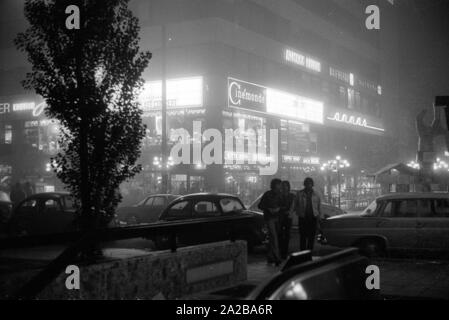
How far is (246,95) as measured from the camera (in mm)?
36719

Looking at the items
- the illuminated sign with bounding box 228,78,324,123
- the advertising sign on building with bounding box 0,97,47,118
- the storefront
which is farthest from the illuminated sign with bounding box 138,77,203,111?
the advertising sign on building with bounding box 0,97,47,118

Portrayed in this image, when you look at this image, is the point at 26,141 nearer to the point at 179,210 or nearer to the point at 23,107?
the point at 23,107

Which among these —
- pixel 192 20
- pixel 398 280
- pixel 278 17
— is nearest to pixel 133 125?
pixel 398 280

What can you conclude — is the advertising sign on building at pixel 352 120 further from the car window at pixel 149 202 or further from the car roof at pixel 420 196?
the car roof at pixel 420 196

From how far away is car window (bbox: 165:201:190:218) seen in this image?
1506 cm

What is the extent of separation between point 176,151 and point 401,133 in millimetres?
45038

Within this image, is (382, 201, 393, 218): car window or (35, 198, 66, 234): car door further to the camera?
(35, 198, 66, 234): car door

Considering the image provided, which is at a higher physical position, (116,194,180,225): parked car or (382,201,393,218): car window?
(382,201,393,218): car window

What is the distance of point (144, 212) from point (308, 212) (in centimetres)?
949

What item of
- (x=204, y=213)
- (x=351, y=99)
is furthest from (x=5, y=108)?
(x=204, y=213)

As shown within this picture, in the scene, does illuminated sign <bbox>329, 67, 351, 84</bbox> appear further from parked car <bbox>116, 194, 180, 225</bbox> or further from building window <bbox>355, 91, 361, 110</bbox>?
parked car <bbox>116, 194, 180, 225</bbox>

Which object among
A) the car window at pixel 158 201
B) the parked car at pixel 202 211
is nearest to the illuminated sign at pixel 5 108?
the car window at pixel 158 201

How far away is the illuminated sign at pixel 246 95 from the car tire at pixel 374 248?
23.3 meters

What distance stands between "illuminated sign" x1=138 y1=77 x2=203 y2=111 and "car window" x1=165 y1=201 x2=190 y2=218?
2053cm
